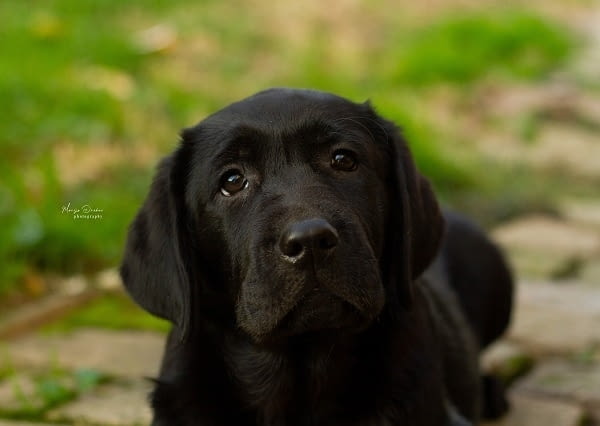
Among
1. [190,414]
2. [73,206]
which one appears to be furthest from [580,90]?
[190,414]

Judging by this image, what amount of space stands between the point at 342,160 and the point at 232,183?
1.10 feet

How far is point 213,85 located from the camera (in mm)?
9281

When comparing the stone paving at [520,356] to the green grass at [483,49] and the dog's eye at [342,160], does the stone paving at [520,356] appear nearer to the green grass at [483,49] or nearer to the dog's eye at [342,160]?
the dog's eye at [342,160]

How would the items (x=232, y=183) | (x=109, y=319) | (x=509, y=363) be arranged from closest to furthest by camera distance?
(x=232, y=183) → (x=509, y=363) → (x=109, y=319)

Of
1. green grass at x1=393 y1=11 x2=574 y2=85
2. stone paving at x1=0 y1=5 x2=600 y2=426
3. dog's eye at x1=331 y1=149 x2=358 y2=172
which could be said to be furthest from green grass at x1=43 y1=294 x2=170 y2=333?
green grass at x1=393 y1=11 x2=574 y2=85

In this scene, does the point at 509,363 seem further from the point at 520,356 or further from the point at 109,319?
the point at 109,319

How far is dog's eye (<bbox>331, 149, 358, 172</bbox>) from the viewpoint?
300 centimetres

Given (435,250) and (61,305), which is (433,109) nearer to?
(61,305)

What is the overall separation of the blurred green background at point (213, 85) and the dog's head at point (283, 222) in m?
2.16

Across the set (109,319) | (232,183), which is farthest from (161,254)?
(109,319)

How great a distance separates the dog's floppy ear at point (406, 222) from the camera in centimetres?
309

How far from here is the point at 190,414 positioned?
2945 mm

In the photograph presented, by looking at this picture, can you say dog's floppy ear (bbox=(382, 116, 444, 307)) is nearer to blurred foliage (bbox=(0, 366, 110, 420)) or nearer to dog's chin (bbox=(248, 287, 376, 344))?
dog's chin (bbox=(248, 287, 376, 344))

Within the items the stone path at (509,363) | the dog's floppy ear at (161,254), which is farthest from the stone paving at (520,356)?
the dog's floppy ear at (161,254)
